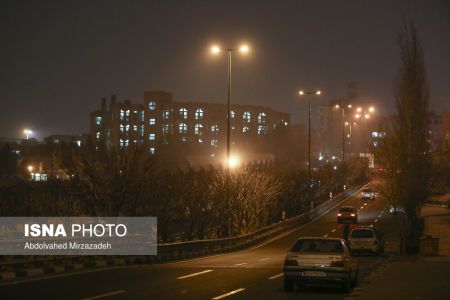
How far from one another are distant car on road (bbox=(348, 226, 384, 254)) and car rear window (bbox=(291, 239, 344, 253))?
65.3 ft

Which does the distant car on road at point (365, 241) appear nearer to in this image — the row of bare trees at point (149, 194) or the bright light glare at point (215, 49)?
the row of bare trees at point (149, 194)

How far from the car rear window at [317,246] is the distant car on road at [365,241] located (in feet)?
65.3

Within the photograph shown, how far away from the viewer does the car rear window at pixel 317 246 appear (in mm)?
18906

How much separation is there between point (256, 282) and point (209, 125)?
15157 centimetres

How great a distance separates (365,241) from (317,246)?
2069 centimetres

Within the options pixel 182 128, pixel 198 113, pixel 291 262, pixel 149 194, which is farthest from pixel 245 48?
pixel 198 113

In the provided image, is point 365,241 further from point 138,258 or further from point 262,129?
point 262,129

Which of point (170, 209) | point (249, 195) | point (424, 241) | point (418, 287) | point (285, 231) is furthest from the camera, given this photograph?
point (285, 231)

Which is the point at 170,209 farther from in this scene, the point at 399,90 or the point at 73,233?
the point at 399,90

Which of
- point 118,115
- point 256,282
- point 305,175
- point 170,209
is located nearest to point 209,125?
point 118,115

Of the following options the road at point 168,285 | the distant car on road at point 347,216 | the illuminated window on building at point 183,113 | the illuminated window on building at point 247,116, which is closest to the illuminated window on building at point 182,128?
the illuminated window on building at point 183,113

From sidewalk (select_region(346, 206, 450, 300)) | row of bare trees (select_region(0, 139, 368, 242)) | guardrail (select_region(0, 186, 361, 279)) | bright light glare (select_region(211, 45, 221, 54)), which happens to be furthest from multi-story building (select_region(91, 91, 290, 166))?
sidewalk (select_region(346, 206, 450, 300))

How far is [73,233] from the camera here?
36.9m

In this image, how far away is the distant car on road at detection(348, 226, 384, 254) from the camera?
38.9 metres
